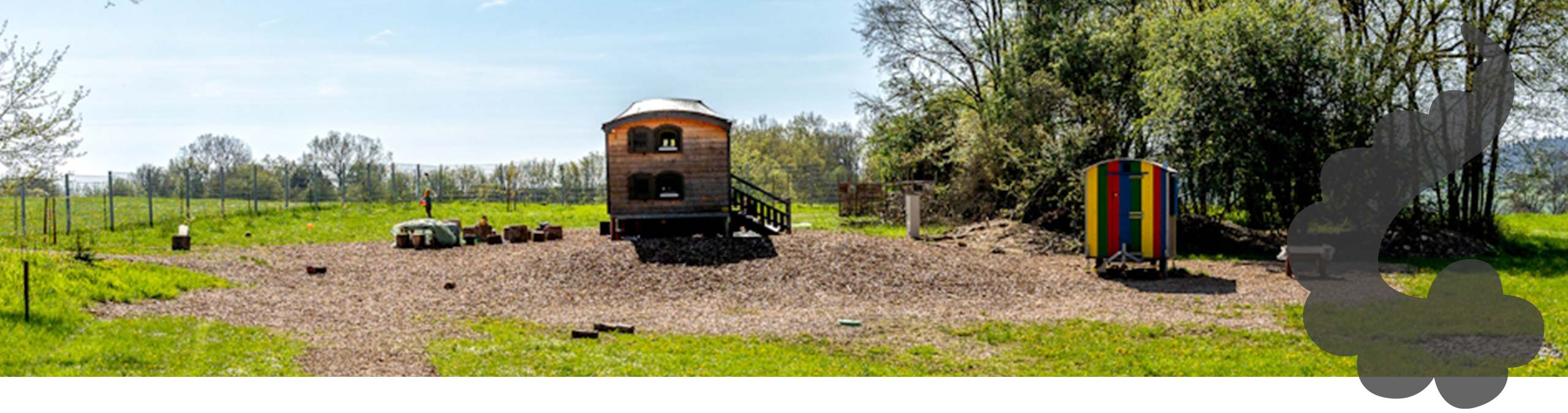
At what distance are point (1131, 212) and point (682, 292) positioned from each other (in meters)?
6.93

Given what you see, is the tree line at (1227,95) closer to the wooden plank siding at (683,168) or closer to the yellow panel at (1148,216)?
the yellow panel at (1148,216)

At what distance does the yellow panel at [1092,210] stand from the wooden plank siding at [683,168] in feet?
20.7

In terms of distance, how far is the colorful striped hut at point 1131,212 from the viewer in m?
15.0

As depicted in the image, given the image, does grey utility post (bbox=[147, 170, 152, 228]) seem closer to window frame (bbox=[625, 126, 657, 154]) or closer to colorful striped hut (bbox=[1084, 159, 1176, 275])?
window frame (bbox=[625, 126, 657, 154])

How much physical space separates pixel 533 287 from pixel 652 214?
4.95 metres

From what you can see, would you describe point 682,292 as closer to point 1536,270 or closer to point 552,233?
point 552,233

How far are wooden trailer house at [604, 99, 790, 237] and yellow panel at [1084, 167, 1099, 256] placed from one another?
17.6 feet

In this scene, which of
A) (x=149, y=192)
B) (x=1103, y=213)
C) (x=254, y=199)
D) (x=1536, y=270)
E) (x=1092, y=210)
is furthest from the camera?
A: (x=254, y=199)

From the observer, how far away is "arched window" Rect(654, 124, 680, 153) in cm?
1798

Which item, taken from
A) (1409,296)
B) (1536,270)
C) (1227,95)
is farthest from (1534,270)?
(1409,296)

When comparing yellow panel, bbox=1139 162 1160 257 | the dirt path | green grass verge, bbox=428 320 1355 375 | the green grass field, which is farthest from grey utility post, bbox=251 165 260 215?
the green grass field

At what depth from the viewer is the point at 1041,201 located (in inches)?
846

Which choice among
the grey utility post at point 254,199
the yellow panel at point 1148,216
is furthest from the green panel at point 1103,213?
the grey utility post at point 254,199

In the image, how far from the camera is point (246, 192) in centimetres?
3084
